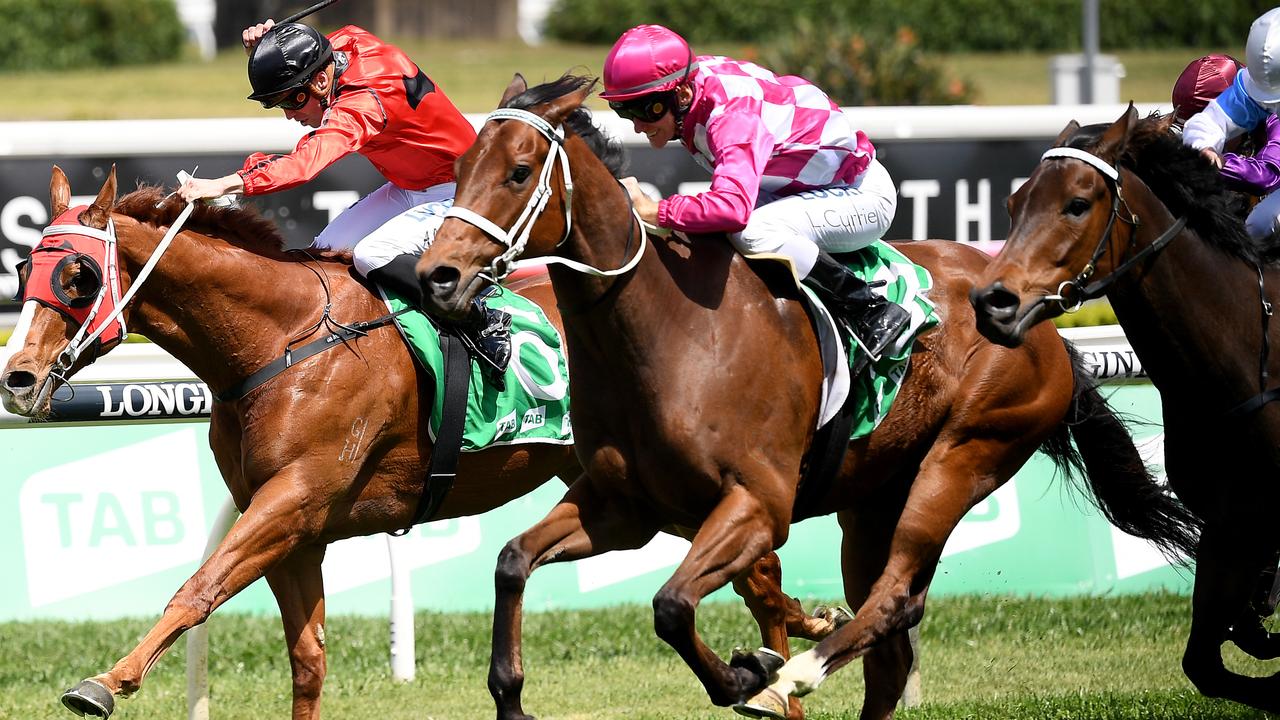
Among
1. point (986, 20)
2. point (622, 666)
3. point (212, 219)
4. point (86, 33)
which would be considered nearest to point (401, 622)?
point (622, 666)

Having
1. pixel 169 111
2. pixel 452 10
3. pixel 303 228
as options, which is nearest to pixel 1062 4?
pixel 452 10

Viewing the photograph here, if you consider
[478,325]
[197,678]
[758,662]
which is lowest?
[197,678]

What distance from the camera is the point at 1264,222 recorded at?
4.95m

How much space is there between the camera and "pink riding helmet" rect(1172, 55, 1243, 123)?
5355mm

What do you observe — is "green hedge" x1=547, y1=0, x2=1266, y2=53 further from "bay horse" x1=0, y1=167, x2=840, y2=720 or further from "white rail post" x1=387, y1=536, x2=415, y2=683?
"bay horse" x1=0, y1=167, x2=840, y2=720

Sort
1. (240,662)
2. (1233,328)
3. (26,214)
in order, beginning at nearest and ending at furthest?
(1233,328), (240,662), (26,214)

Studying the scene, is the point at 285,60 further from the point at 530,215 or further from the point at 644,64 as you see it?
the point at 530,215

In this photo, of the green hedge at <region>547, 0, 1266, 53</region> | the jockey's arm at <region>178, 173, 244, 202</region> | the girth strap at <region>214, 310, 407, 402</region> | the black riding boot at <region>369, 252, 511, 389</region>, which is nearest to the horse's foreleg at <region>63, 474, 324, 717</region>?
the girth strap at <region>214, 310, 407, 402</region>

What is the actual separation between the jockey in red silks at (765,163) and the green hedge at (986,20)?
19.8m

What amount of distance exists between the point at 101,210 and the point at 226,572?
1.09m

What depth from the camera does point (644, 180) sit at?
8453 mm

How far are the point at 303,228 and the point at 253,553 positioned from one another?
3872 millimetres

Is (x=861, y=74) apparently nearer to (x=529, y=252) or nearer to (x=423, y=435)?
(x=423, y=435)

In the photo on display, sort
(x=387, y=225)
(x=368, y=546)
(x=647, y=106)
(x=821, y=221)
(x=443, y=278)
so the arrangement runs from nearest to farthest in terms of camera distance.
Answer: (x=443, y=278) → (x=647, y=106) → (x=821, y=221) → (x=387, y=225) → (x=368, y=546)
